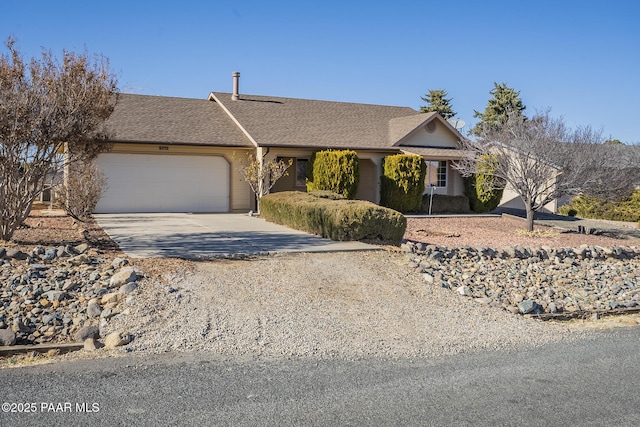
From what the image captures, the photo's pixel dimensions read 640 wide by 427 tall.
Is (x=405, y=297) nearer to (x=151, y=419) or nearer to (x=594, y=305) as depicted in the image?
(x=594, y=305)

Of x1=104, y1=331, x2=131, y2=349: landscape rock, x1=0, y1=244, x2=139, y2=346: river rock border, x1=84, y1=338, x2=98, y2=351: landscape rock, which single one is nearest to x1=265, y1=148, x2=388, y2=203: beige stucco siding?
x1=0, y1=244, x2=139, y2=346: river rock border

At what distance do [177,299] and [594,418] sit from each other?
5.43 m

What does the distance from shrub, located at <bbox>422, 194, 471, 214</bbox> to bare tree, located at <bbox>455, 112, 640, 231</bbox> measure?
4.61 m

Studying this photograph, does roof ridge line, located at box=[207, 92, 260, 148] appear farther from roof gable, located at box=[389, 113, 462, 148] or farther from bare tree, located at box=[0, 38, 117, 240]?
bare tree, located at box=[0, 38, 117, 240]

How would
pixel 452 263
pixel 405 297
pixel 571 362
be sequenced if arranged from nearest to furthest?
pixel 571 362, pixel 405 297, pixel 452 263

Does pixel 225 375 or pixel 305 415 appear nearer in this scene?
pixel 305 415

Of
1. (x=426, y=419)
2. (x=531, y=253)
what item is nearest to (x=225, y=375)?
(x=426, y=419)

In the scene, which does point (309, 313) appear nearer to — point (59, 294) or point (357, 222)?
point (59, 294)

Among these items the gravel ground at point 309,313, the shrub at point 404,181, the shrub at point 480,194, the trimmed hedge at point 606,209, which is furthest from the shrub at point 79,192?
the trimmed hedge at point 606,209

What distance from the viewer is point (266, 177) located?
835 inches

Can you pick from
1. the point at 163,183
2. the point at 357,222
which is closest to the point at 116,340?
the point at 357,222

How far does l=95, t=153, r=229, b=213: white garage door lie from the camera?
2070 cm

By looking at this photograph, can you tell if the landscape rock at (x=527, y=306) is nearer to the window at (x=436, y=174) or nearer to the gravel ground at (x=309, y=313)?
the gravel ground at (x=309, y=313)

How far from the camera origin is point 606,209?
2784 centimetres
